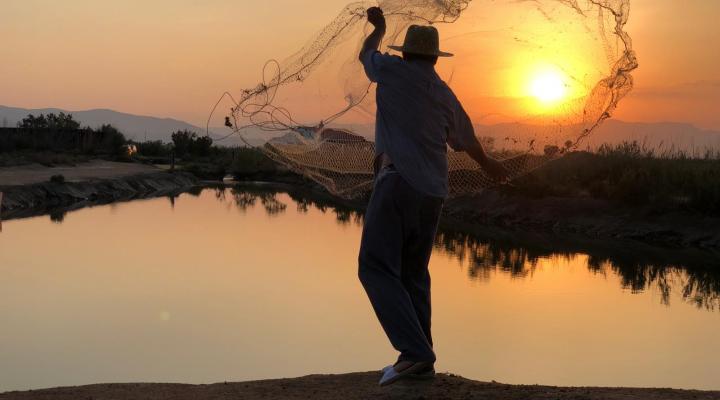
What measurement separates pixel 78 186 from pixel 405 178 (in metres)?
29.8

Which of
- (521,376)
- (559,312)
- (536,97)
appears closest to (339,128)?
(536,97)

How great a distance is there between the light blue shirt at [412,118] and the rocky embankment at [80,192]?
21138 millimetres

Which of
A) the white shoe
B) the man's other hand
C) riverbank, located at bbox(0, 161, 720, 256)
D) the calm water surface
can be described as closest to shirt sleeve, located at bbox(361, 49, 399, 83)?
the man's other hand

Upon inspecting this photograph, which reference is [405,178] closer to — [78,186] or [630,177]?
[630,177]

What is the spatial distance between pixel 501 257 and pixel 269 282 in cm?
593

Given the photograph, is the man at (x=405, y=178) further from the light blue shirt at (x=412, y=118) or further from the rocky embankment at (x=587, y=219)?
the rocky embankment at (x=587, y=219)

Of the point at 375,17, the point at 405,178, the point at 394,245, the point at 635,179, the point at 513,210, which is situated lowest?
the point at 513,210

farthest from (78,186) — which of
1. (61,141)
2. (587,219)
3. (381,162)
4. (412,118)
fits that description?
(412,118)

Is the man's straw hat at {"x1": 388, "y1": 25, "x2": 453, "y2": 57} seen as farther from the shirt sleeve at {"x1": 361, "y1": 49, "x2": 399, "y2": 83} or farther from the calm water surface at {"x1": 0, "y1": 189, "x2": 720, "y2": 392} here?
the calm water surface at {"x1": 0, "y1": 189, "x2": 720, "y2": 392}

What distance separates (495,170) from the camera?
6383 mm

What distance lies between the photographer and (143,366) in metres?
9.54

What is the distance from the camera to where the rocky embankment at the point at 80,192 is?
27.8m

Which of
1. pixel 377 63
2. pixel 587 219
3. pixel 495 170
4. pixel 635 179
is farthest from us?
pixel 635 179

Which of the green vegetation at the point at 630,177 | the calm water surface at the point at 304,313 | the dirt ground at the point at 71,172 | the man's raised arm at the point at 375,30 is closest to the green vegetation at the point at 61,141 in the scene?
the dirt ground at the point at 71,172
